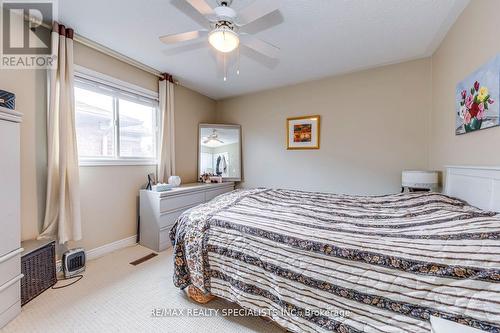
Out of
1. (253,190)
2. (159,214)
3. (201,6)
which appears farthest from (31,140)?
(253,190)

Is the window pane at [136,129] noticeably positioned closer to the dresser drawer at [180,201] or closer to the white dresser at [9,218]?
the dresser drawer at [180,201]

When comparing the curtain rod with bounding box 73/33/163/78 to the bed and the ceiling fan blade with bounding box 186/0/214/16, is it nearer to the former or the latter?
the ceiling fan blade with bounding box 186/0/214/16

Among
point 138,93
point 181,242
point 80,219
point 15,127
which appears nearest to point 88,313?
point 181,242

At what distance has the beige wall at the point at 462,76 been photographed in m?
1.46

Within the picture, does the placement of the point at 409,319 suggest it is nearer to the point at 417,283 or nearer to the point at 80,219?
the point at 417,283

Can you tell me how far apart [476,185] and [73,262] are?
3.70 meters

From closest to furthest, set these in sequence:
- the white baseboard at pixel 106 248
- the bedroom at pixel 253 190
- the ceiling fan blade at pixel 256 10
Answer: the bedroom at pixel 253 190 < the ceiling fan blade at pixel 256 10 < the white baseboard at pixel 106 248

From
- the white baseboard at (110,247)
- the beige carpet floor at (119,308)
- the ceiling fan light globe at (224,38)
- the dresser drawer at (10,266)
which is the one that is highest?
the ceiling fan light globe at (224,38)

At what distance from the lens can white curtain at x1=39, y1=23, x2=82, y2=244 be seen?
6.72ft

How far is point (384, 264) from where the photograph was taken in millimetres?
1046

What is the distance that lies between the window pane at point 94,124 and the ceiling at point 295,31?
2.11ft

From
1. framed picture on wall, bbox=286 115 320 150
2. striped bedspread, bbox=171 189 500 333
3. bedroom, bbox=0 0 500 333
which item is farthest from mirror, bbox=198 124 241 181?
striped bedspread, bbox=171 189 500 333

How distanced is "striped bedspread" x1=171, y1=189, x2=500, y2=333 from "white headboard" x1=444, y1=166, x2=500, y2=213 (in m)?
0.12

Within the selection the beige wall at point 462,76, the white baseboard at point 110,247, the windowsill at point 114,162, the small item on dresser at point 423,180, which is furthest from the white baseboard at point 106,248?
the beige wall at point 462,76
